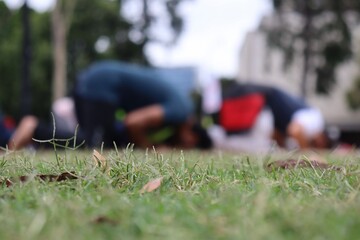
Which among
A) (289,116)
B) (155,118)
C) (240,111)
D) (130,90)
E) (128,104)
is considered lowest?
(240,111)

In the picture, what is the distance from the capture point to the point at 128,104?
9.27 m

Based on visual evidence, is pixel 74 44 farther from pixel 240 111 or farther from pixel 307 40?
pixel 240 111

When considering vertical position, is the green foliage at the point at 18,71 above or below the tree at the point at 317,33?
below

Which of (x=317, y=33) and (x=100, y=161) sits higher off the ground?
(x=100, y=161)

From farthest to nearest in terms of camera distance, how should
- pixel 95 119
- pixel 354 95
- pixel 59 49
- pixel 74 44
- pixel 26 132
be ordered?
pixel 354 95 < pixel 74 44 < pixel 59 49 < pixel 26 132 < pixel 95 119

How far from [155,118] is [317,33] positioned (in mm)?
19171

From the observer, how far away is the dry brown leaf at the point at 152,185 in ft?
4.62

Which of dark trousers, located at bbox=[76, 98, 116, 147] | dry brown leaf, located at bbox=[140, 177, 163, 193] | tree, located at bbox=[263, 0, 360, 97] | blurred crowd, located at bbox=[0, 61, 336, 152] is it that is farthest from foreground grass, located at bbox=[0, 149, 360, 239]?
tree, located at bbox=[263, 0, 360, 97]

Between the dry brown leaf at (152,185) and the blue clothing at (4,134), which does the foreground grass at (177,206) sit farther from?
the blue clothing at (4,134)

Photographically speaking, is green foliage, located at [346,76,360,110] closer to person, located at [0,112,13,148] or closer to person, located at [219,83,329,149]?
person, located at [219,83,329,149]

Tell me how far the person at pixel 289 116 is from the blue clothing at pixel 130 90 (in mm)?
1237

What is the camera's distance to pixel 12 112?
106ft

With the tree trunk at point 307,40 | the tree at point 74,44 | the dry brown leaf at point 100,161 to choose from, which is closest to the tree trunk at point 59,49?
the tree at point 74,44

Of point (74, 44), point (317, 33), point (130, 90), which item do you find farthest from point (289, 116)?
point (74, 44)
